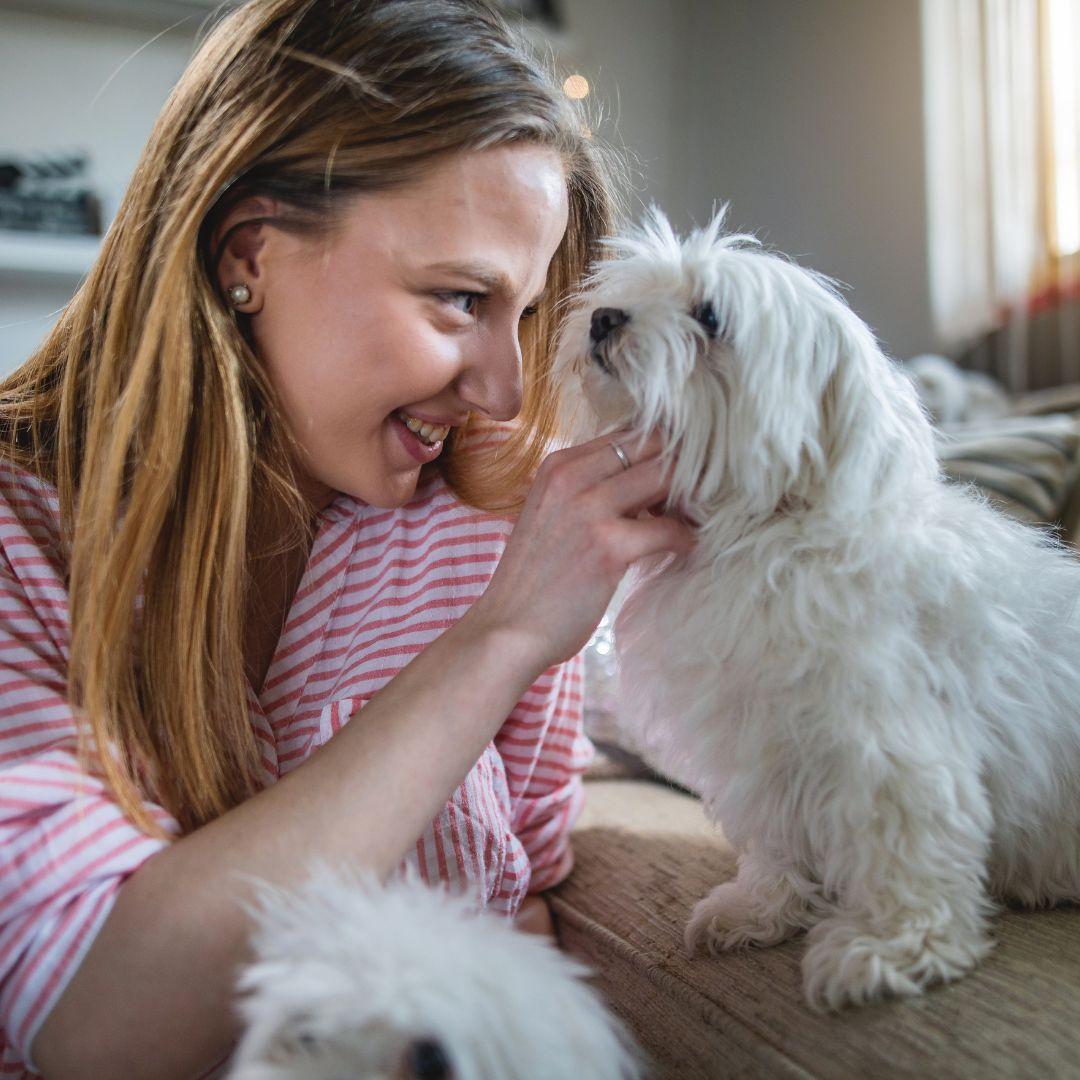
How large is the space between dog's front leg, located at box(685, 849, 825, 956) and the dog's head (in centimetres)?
31

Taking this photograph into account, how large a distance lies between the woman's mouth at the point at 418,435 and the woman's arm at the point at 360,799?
22cm

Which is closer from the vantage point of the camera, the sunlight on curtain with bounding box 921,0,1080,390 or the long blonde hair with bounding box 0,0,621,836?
the long blonde hair with bounding box 0,0,621,836

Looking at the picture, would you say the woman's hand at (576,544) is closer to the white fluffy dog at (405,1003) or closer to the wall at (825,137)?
the white fluffy dog at (405,1003)

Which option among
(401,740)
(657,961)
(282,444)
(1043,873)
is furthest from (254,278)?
(1043,873)

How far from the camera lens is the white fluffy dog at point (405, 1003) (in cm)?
53

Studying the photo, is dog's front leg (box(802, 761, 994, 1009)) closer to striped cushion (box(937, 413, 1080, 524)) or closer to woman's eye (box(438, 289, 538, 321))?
woman's eye (box(438, 289, 538, 321))

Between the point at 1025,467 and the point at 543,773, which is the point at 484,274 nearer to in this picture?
the point at 543,773

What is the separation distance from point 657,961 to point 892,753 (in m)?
0.28

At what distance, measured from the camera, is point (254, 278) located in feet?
3.05

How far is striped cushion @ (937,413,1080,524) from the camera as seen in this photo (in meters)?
1.35

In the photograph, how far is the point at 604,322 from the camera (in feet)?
2.73

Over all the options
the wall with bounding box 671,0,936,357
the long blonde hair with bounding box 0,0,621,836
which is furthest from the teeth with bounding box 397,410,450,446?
the wall with bounding box 671,0,936,357

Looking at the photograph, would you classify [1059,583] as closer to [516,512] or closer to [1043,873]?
[1043,873]

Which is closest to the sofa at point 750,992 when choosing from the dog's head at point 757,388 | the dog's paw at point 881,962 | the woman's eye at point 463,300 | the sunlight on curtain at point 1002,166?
the dog's paw at point 881,962
